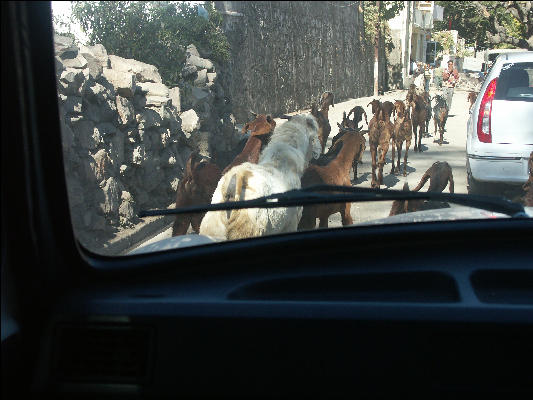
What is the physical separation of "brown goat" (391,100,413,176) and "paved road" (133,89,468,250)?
5cm

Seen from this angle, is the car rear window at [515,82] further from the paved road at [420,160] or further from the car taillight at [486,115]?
the paved road at [420,160]

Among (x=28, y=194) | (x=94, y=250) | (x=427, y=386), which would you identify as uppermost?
(x=28, y=194)

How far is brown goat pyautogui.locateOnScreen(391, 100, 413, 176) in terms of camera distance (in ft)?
14.6

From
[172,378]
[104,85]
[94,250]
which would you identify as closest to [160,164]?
[104,85]

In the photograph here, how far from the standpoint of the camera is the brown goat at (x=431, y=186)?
7.81ft

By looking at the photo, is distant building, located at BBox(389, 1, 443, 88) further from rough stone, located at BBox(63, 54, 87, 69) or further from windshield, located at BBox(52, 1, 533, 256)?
rough stone, located at BBox(63, 54, 87, 69)

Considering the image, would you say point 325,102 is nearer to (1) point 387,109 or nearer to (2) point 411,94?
(2) point 411,94

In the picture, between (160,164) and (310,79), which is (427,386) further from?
(160,164)

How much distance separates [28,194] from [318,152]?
4.23 m

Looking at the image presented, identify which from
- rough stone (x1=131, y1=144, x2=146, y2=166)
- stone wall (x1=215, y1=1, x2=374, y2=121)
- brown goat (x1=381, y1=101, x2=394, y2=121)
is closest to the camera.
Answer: stone wall (x1=215, y1=1, x2=374, y2=121)

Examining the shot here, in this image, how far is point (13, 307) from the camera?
2.01m

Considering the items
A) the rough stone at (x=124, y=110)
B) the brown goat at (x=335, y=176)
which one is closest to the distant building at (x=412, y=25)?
the brown goat at (x=335, y=176)

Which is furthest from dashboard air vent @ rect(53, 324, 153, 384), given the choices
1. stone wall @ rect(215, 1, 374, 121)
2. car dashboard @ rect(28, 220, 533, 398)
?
stone wall @ rect(215, 1, 374, 121)

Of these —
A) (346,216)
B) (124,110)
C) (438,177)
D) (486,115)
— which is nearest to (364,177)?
(486,115)
